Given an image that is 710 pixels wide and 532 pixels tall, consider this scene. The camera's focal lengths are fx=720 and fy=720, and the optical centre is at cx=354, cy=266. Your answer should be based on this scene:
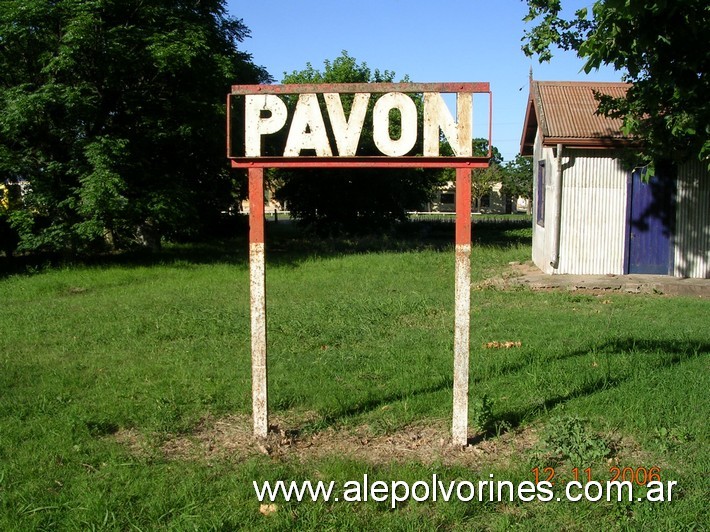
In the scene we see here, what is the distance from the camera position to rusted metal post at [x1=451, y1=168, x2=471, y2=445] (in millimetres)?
4930

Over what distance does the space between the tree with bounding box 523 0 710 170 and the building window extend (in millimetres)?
4409

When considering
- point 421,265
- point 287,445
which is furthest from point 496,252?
point 287,445

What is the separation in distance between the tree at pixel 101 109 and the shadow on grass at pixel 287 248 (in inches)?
33.1

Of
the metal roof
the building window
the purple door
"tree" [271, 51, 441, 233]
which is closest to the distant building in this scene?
"tree" [271, 51, 441, 233]

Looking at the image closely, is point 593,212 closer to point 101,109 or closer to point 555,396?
point 555,396

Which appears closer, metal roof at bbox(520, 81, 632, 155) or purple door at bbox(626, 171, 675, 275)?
metal roof at bbox(520, 81, 632, 155)

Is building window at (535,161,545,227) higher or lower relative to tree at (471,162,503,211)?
lower

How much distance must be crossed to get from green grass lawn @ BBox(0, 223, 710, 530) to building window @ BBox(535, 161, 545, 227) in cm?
477

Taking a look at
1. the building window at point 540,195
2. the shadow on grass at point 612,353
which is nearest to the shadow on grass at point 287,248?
the building window at point 540,195

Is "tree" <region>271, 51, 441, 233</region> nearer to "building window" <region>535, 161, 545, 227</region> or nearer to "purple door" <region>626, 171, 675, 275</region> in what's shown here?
"building window" <region>535, 161, 545, 227</region>

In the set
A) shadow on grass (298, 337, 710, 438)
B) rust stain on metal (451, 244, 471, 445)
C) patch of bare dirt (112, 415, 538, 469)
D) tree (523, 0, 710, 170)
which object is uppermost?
tree (523, 0, 710, 170)

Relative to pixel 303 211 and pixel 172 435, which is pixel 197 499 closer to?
pixel 172 435

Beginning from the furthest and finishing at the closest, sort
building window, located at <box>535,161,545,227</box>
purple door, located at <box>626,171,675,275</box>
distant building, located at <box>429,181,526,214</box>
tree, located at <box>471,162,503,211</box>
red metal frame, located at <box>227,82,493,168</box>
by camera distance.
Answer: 1. distant building, located at <box>429,181,526,214</box>
2. tree, located at <box>471,162,503,211</box>
3. building window, located at <box>535,161,545,227</box>
4. purple door, located at <box>626,171,675,275</box>
5. red metal frame, located at <box>227,82,493,168</box>

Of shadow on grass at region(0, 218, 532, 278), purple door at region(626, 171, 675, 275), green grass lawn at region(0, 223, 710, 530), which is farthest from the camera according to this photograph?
shadow on grass at region(0, 218, 532, 278)
